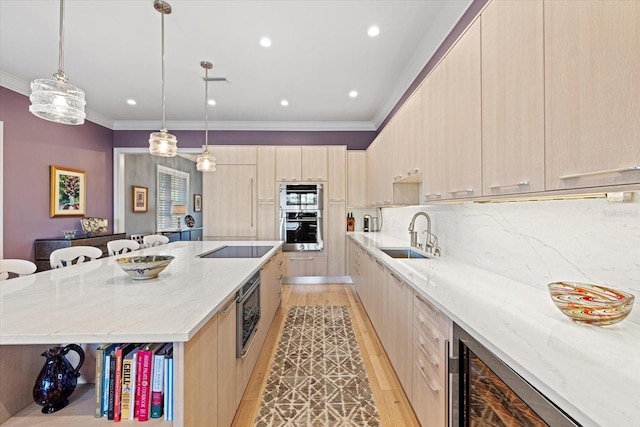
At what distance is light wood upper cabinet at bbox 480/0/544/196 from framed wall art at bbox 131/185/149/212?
243 inches

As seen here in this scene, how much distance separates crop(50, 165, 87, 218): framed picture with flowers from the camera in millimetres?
4023

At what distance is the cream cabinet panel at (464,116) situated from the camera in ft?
4.91

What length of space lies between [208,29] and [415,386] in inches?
128

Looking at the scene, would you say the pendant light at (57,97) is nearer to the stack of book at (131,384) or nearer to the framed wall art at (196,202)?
the stack of book at (131,384)

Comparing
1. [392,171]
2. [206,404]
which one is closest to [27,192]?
[206,404]

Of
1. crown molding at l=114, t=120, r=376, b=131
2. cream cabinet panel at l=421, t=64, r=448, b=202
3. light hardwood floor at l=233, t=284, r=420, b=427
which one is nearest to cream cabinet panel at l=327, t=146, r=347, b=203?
crown molding at l=114, t=120, r=376, b=131

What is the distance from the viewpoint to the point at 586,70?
885 millimetres

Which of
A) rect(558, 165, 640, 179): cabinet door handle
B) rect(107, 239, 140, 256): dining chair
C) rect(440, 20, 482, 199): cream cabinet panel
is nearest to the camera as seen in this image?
rect(558, 165, 640, 179): cabinet door handle

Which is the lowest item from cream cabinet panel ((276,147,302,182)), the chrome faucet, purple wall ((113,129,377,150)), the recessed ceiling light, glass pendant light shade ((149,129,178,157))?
the chrome faucet

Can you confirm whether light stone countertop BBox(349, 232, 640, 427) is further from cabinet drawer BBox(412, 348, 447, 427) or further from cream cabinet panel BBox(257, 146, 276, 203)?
cream cabinet panel BBox(257, 146, 276, 203)

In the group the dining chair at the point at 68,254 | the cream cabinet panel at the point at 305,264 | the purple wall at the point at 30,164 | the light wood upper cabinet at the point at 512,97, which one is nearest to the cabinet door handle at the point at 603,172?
the light wood upper cabinet at the point at 512,97

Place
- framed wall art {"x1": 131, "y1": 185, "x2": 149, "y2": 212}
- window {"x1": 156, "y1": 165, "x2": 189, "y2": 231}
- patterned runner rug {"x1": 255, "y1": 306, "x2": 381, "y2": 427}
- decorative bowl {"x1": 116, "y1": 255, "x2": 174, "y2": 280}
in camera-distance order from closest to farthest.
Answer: decorative bowl {"x1": 116, "y1": 255, "x2": 174, "y2": 280} → patterned runner rug {"x1": 255, "y1": 306, "x2": 381, "y2": 427} → framed wall art {"x1": 131, "y1": 185, "x2": 149, "y2": 212} → window {"x1": 156, "y1": 165, "x2": 189, "y2": 231}

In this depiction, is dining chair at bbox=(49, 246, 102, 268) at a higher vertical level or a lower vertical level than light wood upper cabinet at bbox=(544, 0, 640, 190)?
lower

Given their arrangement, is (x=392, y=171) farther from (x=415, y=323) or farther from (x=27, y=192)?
(x=27, y=192)
